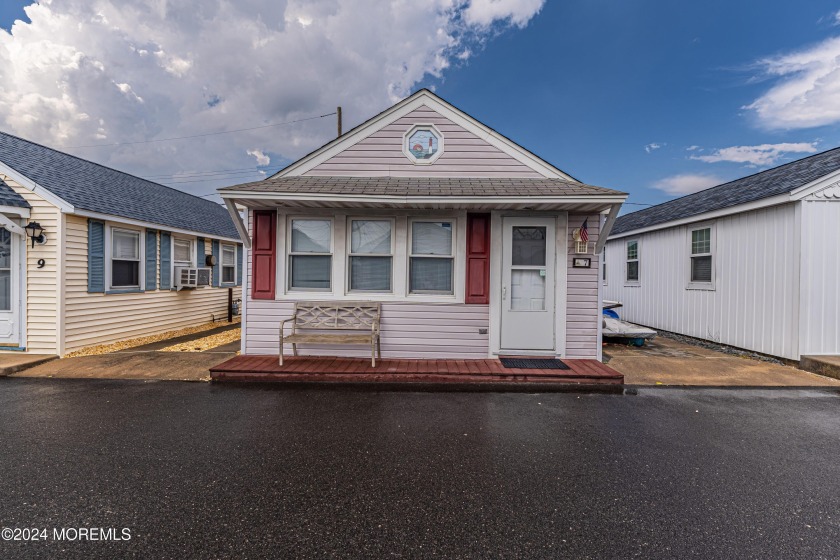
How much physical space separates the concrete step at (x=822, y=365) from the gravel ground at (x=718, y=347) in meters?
0.39

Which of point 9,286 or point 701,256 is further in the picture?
point 701,256

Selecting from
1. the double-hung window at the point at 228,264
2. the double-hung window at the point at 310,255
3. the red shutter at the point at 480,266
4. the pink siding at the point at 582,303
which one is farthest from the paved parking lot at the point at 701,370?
the double-hung window at the point at 228,264

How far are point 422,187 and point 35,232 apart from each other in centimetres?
687

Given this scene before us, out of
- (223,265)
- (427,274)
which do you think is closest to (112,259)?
(223,265)

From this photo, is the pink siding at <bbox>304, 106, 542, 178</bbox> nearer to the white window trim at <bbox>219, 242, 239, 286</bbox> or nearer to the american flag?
the american flag

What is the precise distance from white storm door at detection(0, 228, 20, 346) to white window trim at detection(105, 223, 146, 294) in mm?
1230

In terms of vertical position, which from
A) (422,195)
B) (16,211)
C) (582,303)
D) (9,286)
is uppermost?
(422,195)

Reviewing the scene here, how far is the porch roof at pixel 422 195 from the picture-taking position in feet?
17.0

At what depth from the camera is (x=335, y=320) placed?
227 inches

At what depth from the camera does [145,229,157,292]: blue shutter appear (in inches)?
321

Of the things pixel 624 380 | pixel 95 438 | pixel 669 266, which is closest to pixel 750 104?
pixel 669 266

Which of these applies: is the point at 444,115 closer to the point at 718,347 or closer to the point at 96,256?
the point at 96,256

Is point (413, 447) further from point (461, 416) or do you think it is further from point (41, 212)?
point (41, 212)

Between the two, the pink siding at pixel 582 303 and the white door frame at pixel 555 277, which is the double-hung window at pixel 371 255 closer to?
the white door frame at pixel 555 277
